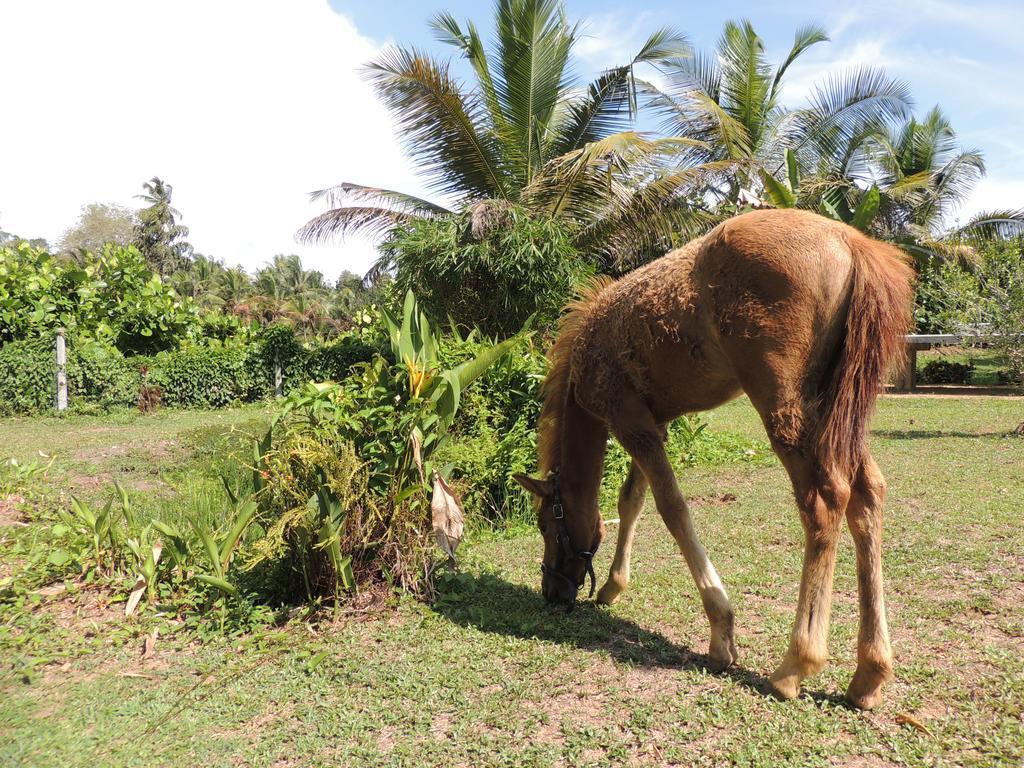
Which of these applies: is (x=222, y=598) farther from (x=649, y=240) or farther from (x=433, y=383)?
(x=649, y=240)

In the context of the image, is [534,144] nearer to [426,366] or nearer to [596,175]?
[596,175]

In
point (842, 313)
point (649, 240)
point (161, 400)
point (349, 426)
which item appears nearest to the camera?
point (842, 313)

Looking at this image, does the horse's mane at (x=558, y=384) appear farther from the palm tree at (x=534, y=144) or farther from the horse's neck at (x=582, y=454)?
the palm tree at (x=534, y=144)

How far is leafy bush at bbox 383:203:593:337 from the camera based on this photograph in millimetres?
10289

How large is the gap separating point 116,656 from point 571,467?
279cm

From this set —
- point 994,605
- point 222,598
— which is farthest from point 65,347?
point 994,605

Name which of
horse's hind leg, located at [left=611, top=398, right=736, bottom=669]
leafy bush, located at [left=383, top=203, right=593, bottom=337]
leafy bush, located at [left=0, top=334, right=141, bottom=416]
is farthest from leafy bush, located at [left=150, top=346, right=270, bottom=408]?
horse's hind leg, located at [left=611, top=398, right=736, bottom=669]

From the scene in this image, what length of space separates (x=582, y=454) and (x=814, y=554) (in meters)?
1.49

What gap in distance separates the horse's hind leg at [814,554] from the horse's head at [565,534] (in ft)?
4.29

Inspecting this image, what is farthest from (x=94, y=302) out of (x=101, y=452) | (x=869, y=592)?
(x=869, y=592)

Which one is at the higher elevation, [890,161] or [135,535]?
[890,161]

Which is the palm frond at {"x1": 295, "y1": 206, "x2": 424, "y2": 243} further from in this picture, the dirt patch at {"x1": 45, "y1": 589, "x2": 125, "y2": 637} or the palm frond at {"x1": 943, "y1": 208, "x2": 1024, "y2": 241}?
the palm frond at {"x1": 943, "y1": 208, "x2": 1024, "y2": 241}

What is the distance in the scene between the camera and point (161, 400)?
14.8 m

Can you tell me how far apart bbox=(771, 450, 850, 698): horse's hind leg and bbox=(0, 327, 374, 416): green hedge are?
1173 centimetres
